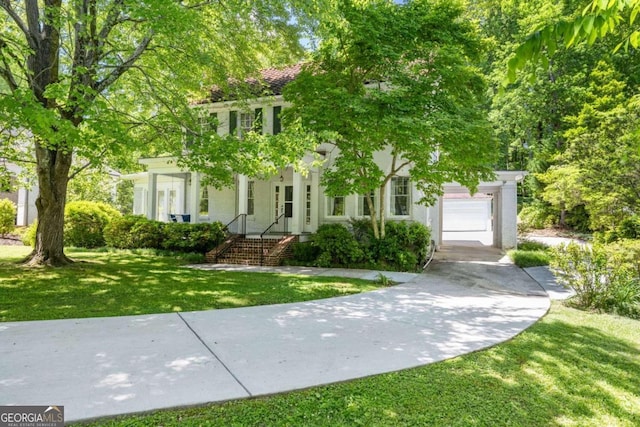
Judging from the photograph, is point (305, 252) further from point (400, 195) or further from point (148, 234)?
point (148, 234)

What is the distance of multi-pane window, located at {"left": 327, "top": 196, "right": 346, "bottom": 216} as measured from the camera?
15500 millimetres

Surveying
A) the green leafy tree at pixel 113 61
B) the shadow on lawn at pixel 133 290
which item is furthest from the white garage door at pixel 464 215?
the shadow on lawn at pixel 133 290

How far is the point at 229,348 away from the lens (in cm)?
450

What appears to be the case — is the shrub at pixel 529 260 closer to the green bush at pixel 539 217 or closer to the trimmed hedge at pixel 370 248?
the trimmed hedge at pixel 370 248

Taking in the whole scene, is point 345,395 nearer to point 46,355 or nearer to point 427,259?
point 46,355

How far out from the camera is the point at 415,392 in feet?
11.3

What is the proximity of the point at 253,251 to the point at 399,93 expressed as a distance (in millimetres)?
7867

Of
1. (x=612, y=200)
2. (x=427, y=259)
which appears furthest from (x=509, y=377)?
(x=427, y=259)

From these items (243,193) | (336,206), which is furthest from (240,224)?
(336,206)

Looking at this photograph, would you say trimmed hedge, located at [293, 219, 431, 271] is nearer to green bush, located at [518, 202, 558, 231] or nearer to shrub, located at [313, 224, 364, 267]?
shrub, located at [313, 224, 364, 267]

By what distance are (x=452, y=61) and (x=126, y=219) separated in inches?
609

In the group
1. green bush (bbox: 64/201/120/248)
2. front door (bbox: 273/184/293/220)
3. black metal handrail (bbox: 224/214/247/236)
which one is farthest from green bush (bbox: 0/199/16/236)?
front door (bbox: 273/184/293/220)

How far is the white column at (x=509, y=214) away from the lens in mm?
17172

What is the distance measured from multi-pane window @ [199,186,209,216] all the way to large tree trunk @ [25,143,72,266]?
743 centimetres
